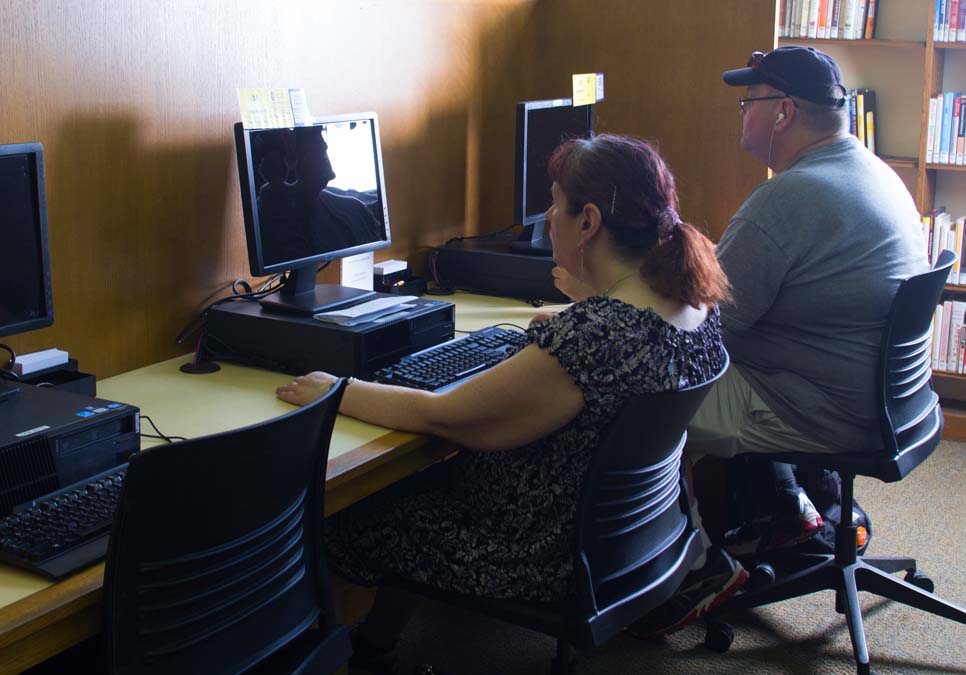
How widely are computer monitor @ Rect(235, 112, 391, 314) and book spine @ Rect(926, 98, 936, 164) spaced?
89.0 inches

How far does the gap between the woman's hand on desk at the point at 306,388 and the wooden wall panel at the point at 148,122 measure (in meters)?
0.43

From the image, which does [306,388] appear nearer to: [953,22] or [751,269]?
[751,269]

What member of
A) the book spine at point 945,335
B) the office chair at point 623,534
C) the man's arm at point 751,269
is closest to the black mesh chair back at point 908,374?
the man's arm at point 751,269

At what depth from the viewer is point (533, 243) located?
3.11 m

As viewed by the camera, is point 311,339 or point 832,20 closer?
point 311,339

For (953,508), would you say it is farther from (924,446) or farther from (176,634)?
(176,634)

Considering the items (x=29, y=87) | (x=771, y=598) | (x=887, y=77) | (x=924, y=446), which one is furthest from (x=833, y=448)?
(x=887, y=77)

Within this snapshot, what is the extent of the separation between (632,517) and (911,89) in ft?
9.64

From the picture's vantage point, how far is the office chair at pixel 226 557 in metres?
1.29

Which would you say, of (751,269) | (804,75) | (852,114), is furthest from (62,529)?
(852,114)

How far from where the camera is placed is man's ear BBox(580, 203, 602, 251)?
73.5 inches

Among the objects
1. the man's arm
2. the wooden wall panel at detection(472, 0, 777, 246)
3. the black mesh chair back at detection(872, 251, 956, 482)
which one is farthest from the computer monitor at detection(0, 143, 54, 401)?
the wooden wall panel at detection(472, 0, 777, 246)

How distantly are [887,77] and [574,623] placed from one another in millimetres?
3116

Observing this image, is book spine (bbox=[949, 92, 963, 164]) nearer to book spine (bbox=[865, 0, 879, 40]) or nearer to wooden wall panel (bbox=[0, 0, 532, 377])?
book spine (bbox=[865, 0, 879, 40])
